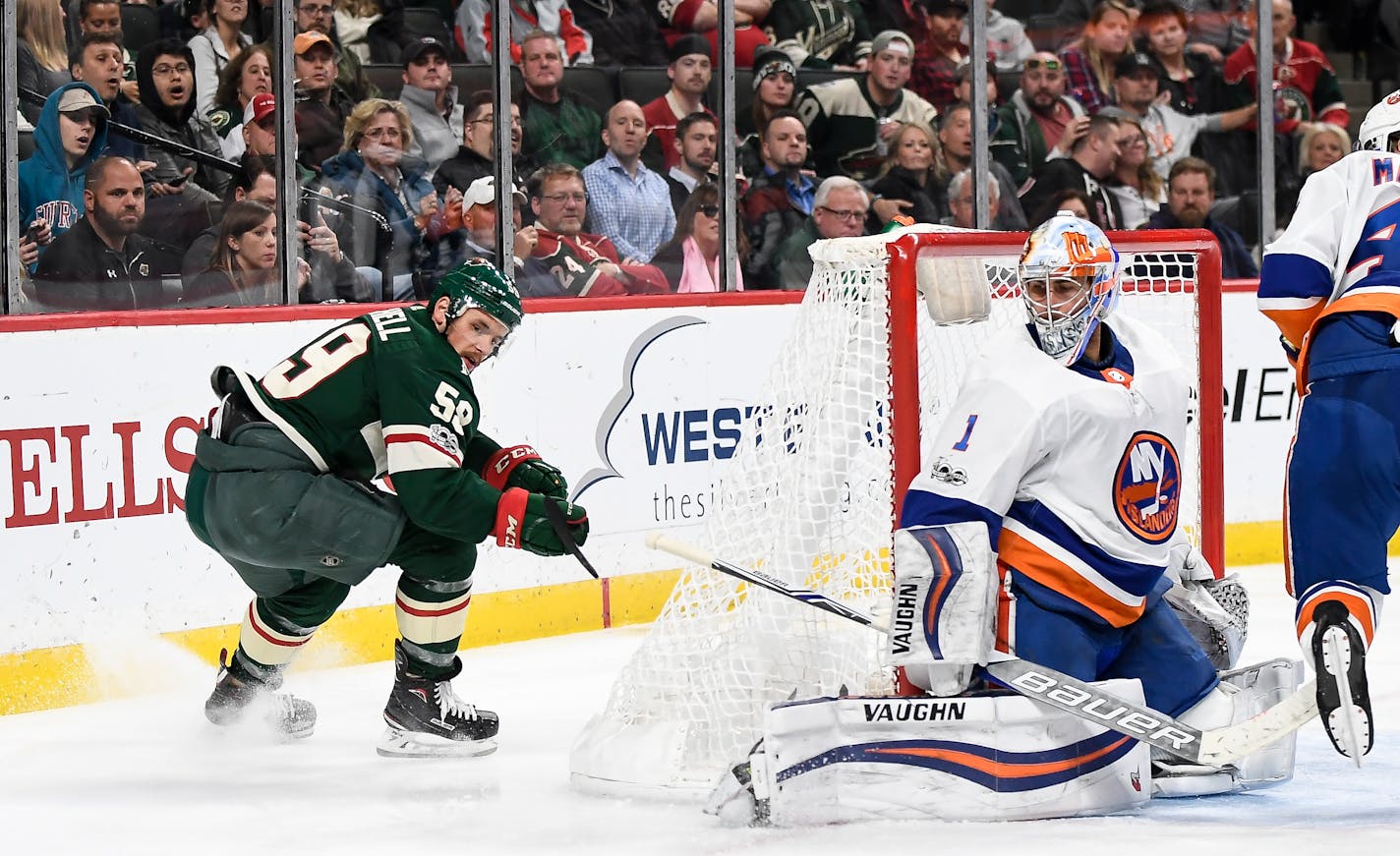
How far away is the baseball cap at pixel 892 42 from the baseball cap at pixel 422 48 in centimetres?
164

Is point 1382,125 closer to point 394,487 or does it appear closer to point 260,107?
point 394,487

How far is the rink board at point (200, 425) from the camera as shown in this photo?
4.11 m

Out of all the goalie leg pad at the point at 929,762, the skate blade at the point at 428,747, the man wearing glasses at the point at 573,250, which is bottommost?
the skate blade at the point at 428,747

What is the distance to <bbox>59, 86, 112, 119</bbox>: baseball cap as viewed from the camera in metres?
4.41

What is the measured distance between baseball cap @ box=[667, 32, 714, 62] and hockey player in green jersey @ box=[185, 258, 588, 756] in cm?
227

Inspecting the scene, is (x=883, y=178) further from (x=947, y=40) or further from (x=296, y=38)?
(x=296, y=38)

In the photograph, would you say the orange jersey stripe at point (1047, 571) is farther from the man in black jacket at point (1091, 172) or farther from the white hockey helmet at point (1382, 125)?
the man in black jacket at point (1091, 172)

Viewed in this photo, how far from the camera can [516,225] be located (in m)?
5.34

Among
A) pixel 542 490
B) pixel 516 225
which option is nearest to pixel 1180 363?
pixel 542 490

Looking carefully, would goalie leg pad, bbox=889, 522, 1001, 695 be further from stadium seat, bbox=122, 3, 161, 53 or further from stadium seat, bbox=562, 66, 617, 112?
stadium seat, bbox=562, 66, 617, 112

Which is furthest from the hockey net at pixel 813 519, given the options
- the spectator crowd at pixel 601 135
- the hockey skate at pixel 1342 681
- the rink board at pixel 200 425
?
the spectator crowd at pixel 601 135

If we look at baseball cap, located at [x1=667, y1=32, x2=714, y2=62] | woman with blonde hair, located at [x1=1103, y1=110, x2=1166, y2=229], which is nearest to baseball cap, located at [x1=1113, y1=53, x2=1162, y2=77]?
woman with blonde hair, located at [x1=1103, y1=110, x2=1166, y2=229]

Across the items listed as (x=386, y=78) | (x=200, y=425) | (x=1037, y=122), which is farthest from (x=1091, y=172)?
(x=200, y=425)

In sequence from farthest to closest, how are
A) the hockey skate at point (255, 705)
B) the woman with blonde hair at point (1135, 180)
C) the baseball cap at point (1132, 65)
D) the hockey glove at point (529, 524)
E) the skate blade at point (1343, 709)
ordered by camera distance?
1. the baseball cap at point (1132, 65)
2. the woman with blonde hair at point (1135, 180)
3. the hockey skate at point (255, 705)
4. the hockey glove at point (529, 524)
5. the skate blade at point (1343, 709)
